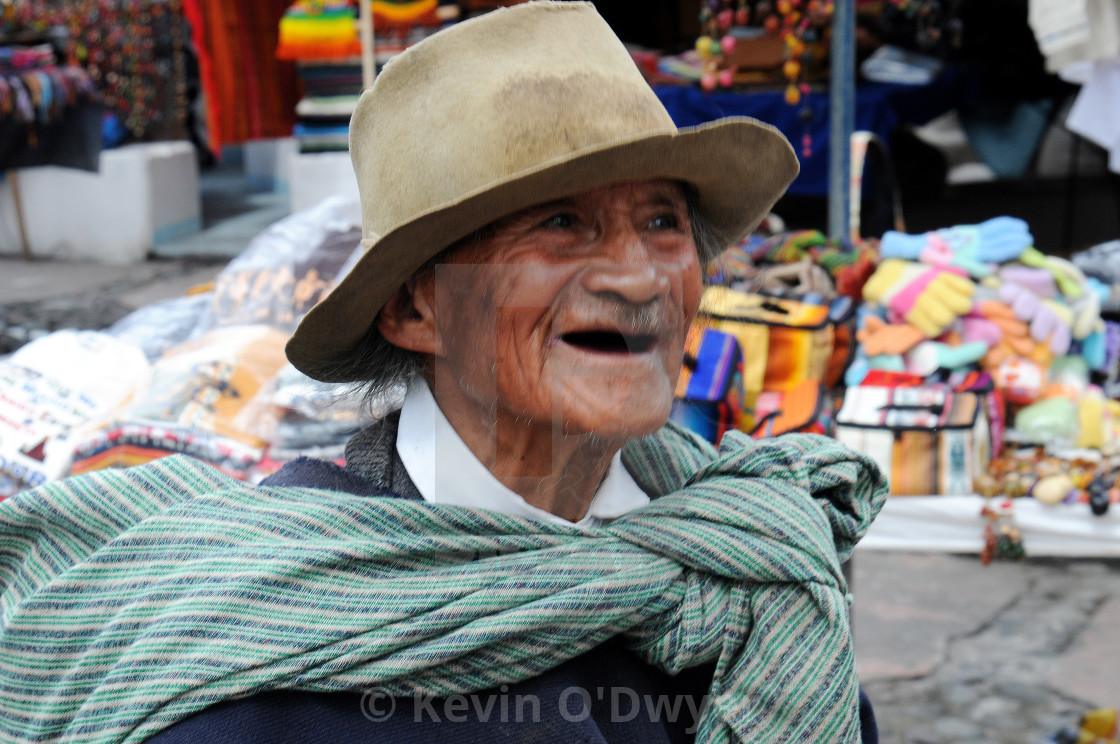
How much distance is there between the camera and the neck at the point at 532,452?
4.20 ft

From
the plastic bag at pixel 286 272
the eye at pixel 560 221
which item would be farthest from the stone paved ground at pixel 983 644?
the eye at pixel 560 221

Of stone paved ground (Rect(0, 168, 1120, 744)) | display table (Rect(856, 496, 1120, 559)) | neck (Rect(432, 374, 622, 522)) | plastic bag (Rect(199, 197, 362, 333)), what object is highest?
neck (Rect(432, 374, 622, 522))

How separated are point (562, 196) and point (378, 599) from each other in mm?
495

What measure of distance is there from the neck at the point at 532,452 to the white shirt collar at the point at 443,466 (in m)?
0.01

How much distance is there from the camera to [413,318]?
1.30 m

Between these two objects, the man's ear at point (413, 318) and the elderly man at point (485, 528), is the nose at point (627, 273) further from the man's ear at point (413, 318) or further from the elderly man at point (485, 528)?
the man's ear at point (413, 318)

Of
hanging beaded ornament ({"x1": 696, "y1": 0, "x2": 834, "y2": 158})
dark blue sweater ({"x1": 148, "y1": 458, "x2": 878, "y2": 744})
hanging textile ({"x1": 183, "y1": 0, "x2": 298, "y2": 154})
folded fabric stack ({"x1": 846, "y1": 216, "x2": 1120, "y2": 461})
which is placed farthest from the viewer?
hanging textile ({"x1": 183, "y1": 0, "x2": 298, "y2": 154})

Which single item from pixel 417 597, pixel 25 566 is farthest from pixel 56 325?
pixel 417 597

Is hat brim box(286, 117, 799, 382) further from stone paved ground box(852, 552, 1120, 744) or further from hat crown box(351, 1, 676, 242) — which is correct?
stone paved ground box(852, 552, 1120, 744)

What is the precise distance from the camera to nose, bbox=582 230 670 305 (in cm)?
117

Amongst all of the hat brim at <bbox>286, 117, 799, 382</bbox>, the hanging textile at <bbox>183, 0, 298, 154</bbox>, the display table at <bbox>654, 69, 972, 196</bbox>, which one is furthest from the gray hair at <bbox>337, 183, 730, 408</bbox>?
the hanging textile at <bbox>183, 0, 298, 154</bbox>

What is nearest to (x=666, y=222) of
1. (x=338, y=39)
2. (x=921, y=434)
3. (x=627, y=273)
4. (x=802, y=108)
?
(x=627, y=273)

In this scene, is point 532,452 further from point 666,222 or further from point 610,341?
point 666,222

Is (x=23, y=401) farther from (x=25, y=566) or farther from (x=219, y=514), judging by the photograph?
(x=219, y=514)
